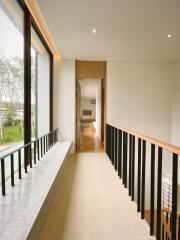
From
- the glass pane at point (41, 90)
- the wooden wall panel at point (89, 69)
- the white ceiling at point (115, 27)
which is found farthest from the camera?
the wooden wall panel at point (89, 69)

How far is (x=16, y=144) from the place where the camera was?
2.98 m

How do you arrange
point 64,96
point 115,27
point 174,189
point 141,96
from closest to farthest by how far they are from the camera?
point 174,189 < point 115,27 < point 64,96 < point 141,96

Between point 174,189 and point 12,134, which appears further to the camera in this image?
point 12,134

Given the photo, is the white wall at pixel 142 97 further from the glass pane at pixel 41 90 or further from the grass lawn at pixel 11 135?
the grass lawn at pixel 11 135

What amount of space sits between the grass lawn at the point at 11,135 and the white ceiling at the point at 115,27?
206cm

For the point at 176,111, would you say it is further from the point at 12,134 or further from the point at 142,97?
the point at 12,134

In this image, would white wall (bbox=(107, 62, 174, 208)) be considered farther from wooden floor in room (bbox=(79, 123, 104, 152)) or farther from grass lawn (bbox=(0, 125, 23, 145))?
grass lawn (bbox=(0, 125, 23, 145))

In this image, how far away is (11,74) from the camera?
9.03ft

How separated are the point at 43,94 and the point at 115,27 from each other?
2.72 m

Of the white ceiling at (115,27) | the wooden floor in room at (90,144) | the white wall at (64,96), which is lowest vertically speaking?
the wooden floor in room at (90,144)

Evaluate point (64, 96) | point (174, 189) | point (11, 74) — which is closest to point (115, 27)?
point (11, 74)

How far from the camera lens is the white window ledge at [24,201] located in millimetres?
1438

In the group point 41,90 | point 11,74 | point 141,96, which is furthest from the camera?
point 141,96

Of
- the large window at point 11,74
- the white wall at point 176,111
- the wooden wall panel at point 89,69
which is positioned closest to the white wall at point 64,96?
the wooden wall panel at point 89,69
